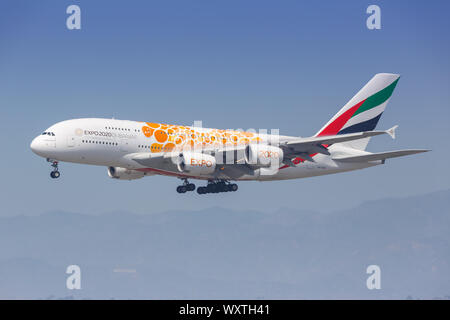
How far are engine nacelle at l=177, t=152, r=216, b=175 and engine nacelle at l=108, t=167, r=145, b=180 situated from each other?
312 inches

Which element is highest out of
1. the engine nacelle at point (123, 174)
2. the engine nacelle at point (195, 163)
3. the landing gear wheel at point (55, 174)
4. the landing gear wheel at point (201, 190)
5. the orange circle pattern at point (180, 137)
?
the orange circle pattern at point (180, 137)

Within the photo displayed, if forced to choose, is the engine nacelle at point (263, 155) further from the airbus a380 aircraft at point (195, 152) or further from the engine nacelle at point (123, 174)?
the engine nacelle at point (123, 174)

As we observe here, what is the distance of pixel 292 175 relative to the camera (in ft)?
194

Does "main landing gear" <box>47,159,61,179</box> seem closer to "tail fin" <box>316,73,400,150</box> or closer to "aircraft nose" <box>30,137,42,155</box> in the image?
"aircraft nose" <box>30,137,42,155</box>

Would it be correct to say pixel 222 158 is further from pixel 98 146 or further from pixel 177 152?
pixel 98 146

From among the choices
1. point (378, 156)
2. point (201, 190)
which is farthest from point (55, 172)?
point (378, 156)

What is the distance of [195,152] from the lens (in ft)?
176

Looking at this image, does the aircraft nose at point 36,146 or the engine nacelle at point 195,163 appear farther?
the engine nacelle at point 195,163

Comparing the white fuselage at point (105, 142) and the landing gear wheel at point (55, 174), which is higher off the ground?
the white fuselage at point (105, 142)

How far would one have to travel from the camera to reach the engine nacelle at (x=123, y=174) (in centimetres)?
5894

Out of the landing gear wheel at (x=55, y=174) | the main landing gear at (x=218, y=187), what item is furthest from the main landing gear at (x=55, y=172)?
the main landing gear at (x=218, y=187)
